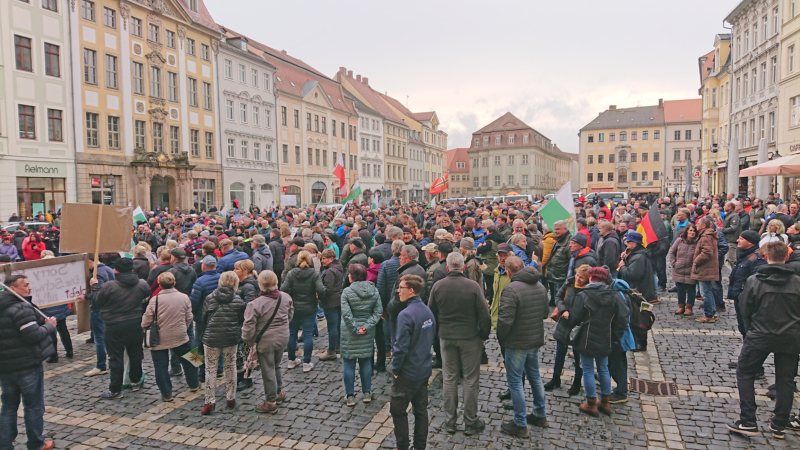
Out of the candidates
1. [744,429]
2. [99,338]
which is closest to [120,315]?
[99,338]

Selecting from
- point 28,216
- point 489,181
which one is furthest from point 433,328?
point 489,181

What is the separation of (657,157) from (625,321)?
93154 mm

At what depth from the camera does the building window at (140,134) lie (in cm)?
3186

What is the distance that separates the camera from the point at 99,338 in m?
8.09

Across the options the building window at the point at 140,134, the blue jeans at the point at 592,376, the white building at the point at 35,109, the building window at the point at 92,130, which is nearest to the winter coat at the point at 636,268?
the blue jeans at the point at 592,376

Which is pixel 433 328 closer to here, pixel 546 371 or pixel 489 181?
pixel 546 371

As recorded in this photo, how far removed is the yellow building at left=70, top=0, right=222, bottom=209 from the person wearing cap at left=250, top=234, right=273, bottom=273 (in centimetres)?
2386

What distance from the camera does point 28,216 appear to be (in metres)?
26.2

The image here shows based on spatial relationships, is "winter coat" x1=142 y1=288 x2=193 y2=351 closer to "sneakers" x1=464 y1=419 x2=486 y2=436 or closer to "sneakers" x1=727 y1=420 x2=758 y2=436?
"sneakers" x1=464 y1=419 x2=486 y2=436

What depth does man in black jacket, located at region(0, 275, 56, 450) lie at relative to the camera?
5133mm

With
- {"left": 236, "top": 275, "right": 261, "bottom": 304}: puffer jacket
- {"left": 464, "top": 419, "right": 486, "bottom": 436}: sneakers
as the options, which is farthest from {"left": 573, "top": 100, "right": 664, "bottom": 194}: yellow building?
{"left": 464, "top": 419, "right": 486, "bottom": 436}: sneakers

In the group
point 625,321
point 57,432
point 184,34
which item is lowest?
point 57,432

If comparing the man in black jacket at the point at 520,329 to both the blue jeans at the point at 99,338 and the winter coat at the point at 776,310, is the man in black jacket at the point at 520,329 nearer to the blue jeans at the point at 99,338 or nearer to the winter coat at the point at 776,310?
the winter coat at the point at 776,310

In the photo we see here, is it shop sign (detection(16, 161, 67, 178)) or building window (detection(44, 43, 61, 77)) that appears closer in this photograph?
shop sign (detection(16, 161, 67, 178))
